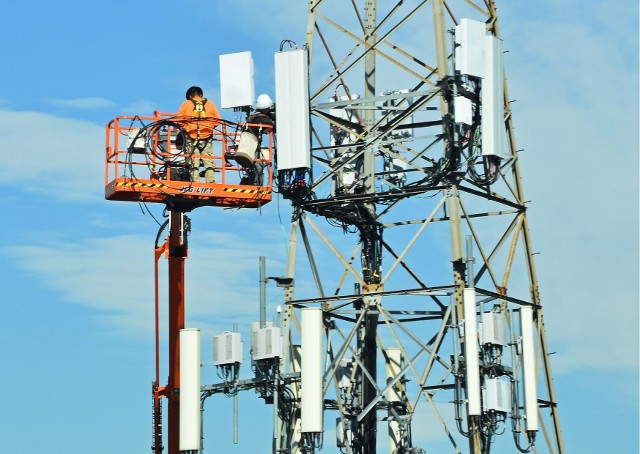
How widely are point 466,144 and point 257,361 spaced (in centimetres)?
780

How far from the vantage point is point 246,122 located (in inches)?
2101

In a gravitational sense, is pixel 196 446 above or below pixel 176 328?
→ below

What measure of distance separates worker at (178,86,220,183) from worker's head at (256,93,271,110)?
1.23 metres

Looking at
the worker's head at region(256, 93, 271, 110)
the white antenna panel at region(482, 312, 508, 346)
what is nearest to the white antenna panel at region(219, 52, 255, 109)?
the worker's head at region(256, 93, 271, 110)

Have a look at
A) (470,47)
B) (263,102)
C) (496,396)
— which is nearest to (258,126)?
Answer: (263,102)

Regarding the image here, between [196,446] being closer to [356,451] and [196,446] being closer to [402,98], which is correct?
[356,451]

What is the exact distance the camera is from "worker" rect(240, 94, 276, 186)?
53.3 m

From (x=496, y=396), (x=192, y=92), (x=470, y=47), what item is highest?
(x=192, y=92)

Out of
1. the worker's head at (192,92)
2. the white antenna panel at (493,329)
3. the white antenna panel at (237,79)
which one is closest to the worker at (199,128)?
the worker's head at (192,92)

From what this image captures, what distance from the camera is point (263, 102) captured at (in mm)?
53344

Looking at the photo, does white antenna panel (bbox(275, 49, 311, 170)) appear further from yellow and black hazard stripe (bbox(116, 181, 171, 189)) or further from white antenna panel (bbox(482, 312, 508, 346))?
white antenna panel (bbox(482, 312, 508, 346))

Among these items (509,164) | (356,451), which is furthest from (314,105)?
(356,451)

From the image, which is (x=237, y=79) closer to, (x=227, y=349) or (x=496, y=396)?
(x=227, y=349)

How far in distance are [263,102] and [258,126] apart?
2.22 ft
